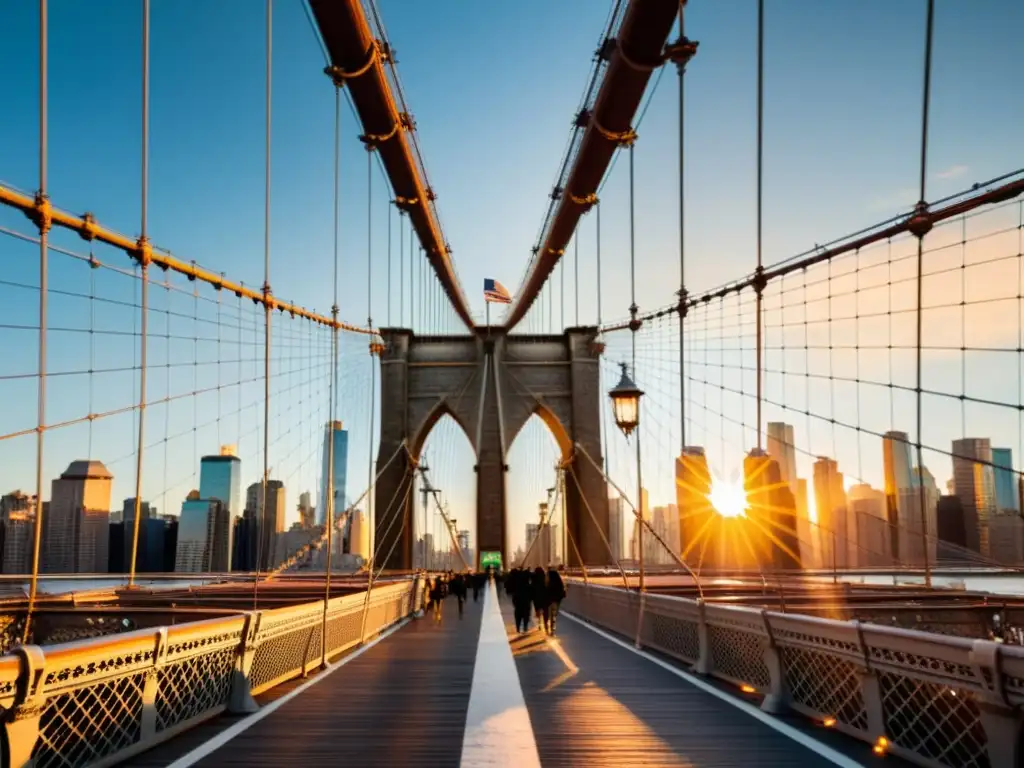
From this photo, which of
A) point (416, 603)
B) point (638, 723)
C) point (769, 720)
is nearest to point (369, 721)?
point (638, 723)

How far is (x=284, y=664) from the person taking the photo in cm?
921

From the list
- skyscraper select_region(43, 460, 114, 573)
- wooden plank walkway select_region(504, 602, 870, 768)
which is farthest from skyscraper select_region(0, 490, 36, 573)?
wooden plank walkway select_region(504, 602, 870, 768)

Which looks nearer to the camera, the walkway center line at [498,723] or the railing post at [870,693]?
the walkway center line at [498,723]

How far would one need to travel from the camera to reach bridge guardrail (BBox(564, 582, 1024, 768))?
14.0 ft

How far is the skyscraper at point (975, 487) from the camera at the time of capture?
11274 mm

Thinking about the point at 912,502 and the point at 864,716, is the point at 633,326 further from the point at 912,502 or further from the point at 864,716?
the point at 864,716

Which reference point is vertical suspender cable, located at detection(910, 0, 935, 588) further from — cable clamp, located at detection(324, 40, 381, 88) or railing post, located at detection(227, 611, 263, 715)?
cable clamp, located at detection(324, 40, 381, 88)

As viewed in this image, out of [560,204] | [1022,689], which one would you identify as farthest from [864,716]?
[560,204]

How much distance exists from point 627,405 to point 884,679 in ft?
27.1

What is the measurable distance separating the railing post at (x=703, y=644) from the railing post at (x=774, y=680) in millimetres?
2002

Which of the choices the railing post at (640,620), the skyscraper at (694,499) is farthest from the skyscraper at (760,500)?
the railing post at (640,620)

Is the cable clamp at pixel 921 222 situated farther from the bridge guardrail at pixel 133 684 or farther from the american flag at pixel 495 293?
the american flag at pixel 495 293

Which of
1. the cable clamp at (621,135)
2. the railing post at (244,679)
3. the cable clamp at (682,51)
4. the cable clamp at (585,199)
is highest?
the cable clamp at (585,199)

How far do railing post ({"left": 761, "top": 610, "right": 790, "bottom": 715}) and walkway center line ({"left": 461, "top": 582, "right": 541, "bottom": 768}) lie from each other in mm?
1858
